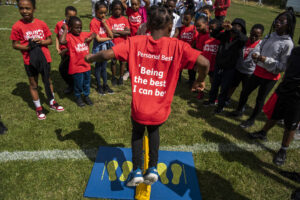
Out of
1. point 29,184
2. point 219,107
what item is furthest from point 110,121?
point 219,107

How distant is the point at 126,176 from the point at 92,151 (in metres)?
0.91

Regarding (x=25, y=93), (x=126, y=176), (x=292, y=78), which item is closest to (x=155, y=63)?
(x=126, y=176)

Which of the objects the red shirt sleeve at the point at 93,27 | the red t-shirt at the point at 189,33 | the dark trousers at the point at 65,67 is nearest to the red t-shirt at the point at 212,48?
the red t-shirt at the point at 189,33

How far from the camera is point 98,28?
5062 millimetres

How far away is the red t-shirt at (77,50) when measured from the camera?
14.9ft

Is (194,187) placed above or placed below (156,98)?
below

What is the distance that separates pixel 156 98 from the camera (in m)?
2.42

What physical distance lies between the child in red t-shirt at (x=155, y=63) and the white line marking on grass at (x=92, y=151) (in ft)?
5.43

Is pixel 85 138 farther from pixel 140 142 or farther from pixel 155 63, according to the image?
pixel 155 63

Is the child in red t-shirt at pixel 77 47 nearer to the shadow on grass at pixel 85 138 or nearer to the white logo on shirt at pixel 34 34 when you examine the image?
the white logo on shirt at pixel 34 34

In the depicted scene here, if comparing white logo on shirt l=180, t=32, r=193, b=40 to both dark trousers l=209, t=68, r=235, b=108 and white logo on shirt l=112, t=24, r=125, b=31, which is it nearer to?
dark trousers l=209, t=68, r=235, b=108

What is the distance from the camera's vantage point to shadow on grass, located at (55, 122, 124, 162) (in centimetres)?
389

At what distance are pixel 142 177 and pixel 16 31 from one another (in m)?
3.55

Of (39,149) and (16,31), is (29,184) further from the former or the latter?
(16,31)
